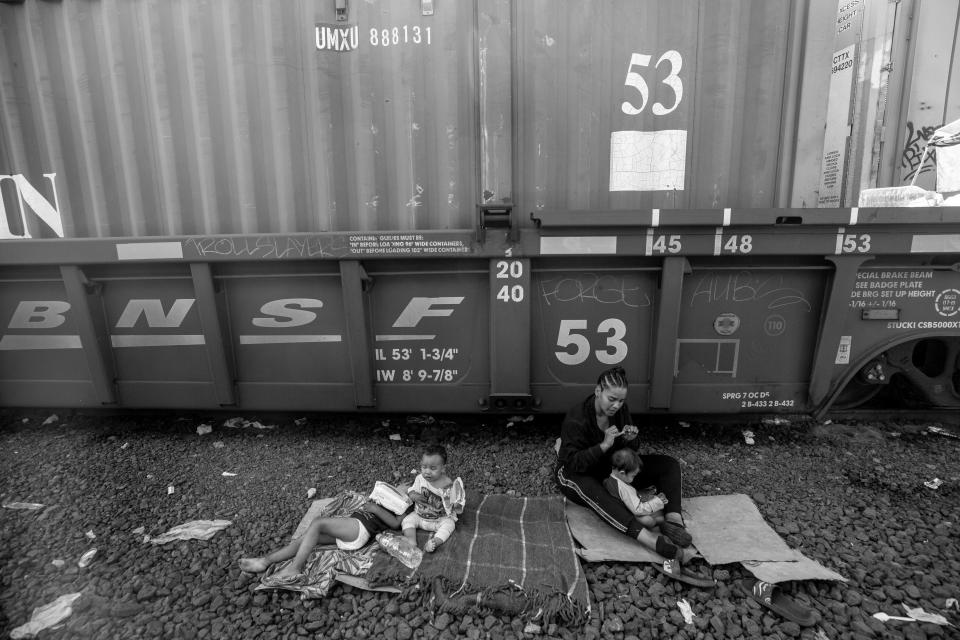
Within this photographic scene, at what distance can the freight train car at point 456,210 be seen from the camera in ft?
9.02

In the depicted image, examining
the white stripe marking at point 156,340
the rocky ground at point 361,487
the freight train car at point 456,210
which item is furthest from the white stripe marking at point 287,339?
the rocky ground at point 361,487

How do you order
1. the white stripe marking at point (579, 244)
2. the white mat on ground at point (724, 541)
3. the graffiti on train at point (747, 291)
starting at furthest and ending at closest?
the graffiti on train at point (747, 291)
the white stripe marking at point (579, 244)
the white mat on ground at point (724, 541)

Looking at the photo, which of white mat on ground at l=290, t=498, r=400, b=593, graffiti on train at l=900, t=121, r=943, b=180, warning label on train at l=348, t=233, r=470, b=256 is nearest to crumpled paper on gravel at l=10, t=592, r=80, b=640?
white mat on ground at l=290, t=498, r=400, b=593

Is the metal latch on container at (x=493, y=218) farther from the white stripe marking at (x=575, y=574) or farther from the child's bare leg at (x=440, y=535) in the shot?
the white stripe marking at (x=575, y=574)

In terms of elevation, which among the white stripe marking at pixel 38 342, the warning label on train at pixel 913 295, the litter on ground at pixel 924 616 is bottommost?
the litter on ground at pixel 924 616

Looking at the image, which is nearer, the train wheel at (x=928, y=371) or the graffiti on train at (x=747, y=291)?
the graffiti on train at (x=747, y=291)

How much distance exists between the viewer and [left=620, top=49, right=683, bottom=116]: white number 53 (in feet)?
9.04

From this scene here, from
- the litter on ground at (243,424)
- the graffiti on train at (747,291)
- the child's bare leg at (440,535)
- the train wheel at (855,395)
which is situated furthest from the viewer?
the litter on ground at (243,424)

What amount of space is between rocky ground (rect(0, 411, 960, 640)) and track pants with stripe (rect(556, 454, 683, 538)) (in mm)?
213

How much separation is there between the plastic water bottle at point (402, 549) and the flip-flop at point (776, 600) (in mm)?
1361

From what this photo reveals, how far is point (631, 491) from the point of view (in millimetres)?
2395

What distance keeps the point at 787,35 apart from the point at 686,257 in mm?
1364

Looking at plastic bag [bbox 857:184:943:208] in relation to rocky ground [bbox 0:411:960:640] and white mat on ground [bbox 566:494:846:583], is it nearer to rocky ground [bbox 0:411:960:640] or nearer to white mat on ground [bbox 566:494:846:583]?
rocky ground [bbox 0:411:960:640]

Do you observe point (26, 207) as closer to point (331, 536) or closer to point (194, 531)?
point (194, 531)
